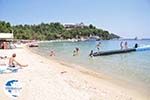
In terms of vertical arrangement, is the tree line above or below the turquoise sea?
above

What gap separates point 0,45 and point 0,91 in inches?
756

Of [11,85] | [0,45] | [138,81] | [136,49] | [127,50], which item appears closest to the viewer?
[11,85]

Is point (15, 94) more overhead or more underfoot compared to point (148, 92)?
more overhead

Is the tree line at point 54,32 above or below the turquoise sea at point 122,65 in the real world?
above

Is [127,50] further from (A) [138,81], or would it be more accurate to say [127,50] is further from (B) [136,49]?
(A) [138,81]

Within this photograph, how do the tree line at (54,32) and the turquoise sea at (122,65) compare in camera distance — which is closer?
the turquoise sea at (122,65)

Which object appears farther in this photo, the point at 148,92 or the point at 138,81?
the point at 138,81

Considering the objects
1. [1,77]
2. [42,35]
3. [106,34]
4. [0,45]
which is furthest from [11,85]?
[106,34]

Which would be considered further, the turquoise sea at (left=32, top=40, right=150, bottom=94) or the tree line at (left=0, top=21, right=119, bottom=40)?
the tree line at (left=0, top=21, right=119, bottom=40)

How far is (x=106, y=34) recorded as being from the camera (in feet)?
351

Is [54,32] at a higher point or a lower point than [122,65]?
higher

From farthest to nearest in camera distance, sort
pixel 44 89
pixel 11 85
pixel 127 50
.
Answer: pixel 127 50 → pixel 44 89 → pixel 11 85

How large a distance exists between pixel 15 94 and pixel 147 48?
20892mm

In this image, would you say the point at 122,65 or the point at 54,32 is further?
the point at 54,32
